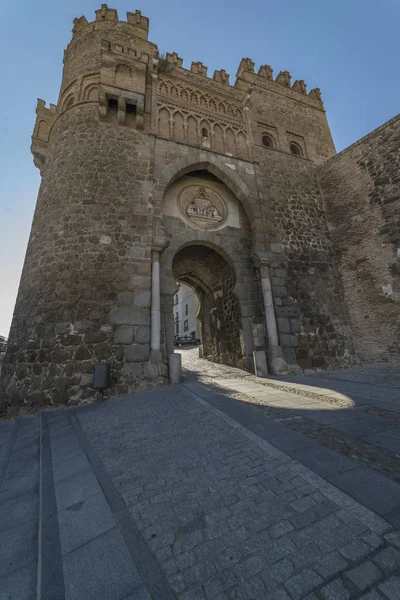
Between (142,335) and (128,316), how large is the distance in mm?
633

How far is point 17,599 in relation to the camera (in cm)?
134

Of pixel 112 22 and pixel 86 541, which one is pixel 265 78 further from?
pixel 86 541

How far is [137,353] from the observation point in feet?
20.5

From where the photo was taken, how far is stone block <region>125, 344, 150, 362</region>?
20.2 ft

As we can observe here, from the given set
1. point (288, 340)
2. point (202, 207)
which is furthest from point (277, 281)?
point (202, 207)

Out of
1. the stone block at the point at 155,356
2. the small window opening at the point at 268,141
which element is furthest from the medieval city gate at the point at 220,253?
the small window opening at the point at 268,141

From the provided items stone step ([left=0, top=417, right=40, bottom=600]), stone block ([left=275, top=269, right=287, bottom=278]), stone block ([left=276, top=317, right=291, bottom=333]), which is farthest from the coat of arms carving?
stone step ([left=0, top=417, right=40, bottom=600])

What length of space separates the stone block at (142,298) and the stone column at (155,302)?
0.12m

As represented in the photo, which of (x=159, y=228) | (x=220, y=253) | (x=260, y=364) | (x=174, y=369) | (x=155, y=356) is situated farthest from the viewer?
(x=220, y=253)

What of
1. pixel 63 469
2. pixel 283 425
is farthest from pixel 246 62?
pixel 63 469

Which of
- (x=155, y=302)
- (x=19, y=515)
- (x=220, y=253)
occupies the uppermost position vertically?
(x=220, y=253)

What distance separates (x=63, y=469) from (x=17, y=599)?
1.40m

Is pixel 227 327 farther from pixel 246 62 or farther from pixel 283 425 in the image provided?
pixel 246 62

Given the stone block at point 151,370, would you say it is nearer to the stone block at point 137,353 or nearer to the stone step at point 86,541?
the stone block at point 137,353
